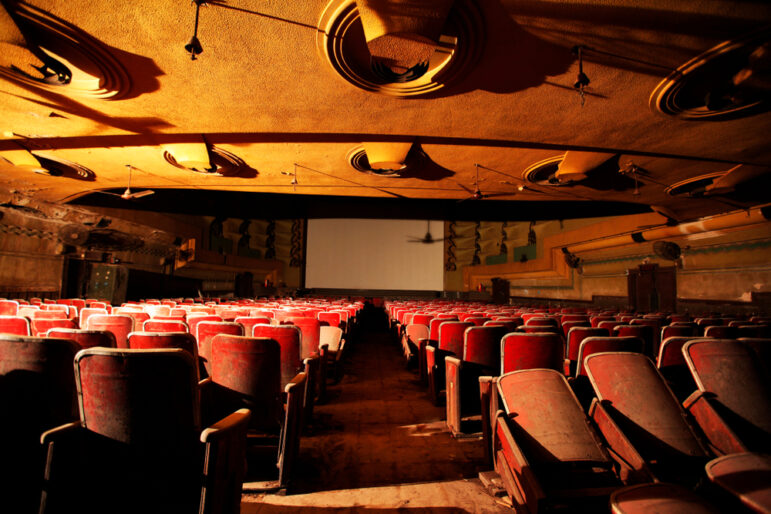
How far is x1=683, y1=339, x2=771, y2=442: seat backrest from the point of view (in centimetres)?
188

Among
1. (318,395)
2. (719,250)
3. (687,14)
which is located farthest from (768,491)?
(719,250)

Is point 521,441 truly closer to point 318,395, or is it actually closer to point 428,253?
point 318,395

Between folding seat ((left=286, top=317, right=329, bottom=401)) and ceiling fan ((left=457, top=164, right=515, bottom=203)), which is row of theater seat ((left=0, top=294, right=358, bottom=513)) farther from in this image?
ceiling fan ((left=457, top=164, right=515, bottom=203))

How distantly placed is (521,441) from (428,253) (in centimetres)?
1749

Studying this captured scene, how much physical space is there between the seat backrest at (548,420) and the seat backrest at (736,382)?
0.94 meters

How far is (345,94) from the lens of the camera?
14.8ft

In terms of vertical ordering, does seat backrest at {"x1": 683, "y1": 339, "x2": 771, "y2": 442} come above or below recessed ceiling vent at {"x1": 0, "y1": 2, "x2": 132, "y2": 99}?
below

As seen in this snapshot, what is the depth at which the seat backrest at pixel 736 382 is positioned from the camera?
1.88 m

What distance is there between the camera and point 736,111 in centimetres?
459

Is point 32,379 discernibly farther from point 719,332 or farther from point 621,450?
point 719,332

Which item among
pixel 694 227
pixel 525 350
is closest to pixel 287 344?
pixel 525 350

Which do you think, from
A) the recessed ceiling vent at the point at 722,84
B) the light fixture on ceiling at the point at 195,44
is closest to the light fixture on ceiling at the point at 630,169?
the recessed ceiling vent at the point at 722,84

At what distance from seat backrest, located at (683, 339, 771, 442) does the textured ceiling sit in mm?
3059

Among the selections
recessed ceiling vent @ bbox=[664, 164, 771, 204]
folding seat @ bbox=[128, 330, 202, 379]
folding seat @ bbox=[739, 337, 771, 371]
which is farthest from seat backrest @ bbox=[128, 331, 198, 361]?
recessed ceiling vent @ bbox=[664, 164, 771, 204]
